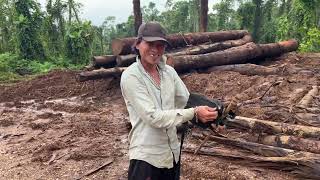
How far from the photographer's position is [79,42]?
60.2 feet

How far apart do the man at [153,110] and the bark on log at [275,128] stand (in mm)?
3008

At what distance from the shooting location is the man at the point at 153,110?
250 cm

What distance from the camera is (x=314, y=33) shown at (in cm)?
1533

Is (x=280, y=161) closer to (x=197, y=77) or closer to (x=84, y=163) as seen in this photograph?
(x=84, y=163)

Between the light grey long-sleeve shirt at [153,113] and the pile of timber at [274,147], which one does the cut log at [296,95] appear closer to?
the pile of timber at [274,147]

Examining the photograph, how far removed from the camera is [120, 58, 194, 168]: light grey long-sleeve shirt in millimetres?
2492

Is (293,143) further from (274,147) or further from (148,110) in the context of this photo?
(148,110)

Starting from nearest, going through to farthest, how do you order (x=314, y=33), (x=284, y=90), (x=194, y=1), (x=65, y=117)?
1. (x=284, y=90)
2. (x=65, y=117)
3. (x=314, y=33)
4. (x=194, y=1)

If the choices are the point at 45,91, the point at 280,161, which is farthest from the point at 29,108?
the point at 280,161

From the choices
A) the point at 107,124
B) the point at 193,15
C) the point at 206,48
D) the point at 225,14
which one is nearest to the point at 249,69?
the point at 206,48

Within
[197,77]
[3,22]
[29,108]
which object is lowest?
[29,108]

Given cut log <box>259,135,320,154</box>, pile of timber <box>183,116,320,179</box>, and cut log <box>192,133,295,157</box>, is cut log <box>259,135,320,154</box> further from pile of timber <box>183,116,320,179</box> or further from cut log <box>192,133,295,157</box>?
cut log <box>192,133,295,157</box>

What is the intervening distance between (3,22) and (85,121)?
61.5 ft

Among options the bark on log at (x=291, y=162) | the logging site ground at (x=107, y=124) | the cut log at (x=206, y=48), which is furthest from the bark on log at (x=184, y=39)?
the bark on log at (x=291, y=162)
